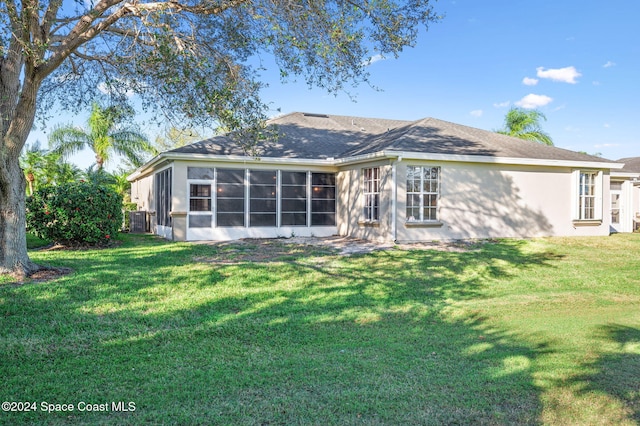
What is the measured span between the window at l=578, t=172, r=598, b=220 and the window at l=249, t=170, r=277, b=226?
1142 centimetres

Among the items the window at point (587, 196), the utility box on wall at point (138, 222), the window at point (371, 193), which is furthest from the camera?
the utility box on wall at point (138, 222)

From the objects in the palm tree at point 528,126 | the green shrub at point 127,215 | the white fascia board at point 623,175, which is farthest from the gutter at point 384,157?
the palm tree at point 528,126

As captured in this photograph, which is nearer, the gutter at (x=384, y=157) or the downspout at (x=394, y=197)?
the downspout at (x=394, y=197)

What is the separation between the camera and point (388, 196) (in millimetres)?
14680

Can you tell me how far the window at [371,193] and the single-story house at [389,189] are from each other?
5cm

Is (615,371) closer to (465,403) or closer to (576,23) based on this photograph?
(465,403)

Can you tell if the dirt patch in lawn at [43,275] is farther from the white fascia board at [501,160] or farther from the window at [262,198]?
the white fascia board at [501,160]

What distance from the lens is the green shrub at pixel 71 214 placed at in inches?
494

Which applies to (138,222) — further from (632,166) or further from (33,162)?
(632,166)

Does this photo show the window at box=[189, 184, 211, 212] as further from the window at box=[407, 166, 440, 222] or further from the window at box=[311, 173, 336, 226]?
the window at box=[407, 166, 440, 222]

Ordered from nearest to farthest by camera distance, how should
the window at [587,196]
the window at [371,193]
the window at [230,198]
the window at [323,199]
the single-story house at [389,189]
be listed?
the single-story house at [389,189], the window at [371,193], the window at [230,198], the window at [323,199], the window at [587,196]

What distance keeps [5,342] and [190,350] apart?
212 cm

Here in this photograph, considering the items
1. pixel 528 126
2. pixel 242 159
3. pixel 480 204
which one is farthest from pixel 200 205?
pixel 528 126

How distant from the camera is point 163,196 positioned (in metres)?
17.5
